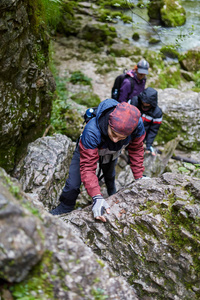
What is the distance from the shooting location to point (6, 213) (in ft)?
5.68

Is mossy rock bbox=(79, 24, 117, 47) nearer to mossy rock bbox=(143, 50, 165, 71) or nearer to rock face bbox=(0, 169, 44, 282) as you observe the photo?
mossy rock bbox=(143, 50, 165, 71)

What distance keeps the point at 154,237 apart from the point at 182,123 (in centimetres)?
688

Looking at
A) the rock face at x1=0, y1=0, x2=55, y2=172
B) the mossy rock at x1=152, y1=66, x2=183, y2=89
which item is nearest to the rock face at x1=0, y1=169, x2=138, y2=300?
the rock face at x1=0, y1=0, x2=55, y2=172

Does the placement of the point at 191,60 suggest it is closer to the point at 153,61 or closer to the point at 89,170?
the point at 153,61

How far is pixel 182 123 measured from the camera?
9070mm

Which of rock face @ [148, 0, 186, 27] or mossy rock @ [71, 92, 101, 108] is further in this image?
rock face @ [148, 0, 186, 27]

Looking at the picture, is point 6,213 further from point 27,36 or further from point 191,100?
point 191,100

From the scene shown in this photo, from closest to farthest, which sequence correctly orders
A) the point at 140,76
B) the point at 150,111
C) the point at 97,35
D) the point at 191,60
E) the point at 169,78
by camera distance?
the point at 150,111, the point at 140,76, the point at 169,78, the point at 191,60, the point at 97,35

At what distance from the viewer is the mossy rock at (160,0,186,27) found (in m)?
19.7

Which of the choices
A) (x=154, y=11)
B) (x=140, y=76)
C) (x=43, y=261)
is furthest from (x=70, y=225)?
(x=154, y=11)

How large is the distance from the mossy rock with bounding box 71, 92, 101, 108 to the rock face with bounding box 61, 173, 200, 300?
7784mm

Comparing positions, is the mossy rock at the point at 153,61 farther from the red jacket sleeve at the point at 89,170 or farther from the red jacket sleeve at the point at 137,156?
the red jacket sleeve at the point at 89,170

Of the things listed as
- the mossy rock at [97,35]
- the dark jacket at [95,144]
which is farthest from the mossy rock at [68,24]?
the dark jacket at [95,144]

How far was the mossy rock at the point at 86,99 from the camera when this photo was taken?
10.8 meters
